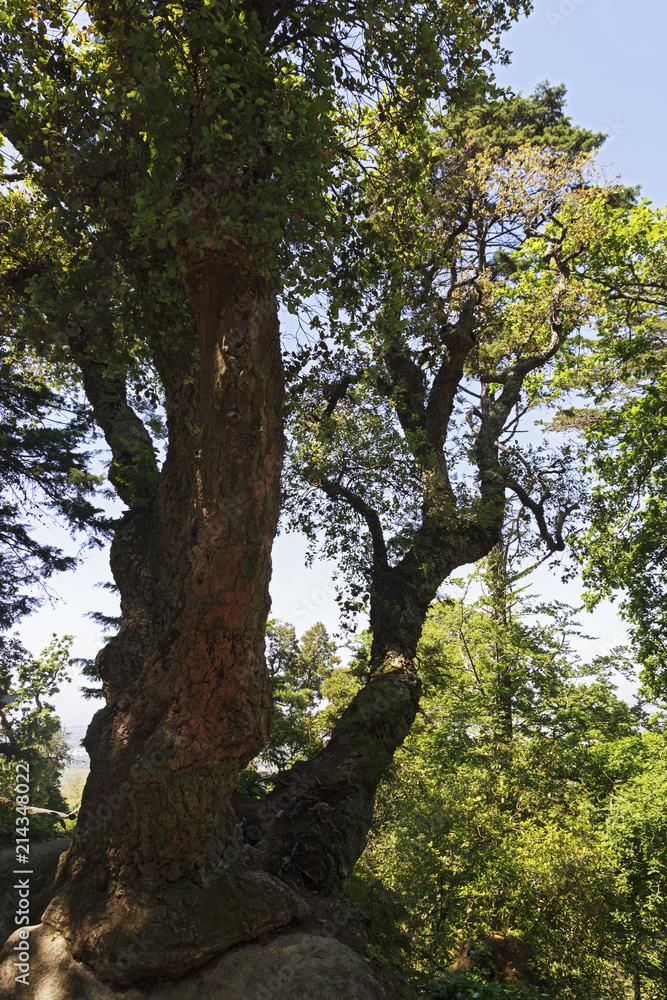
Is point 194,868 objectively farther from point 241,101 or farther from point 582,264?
point 582,264

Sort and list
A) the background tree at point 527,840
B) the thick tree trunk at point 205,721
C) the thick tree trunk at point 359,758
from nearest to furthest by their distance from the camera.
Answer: the thick tree trunk at point 205,721
the thick tree trunk at point 359,758
the background tree at point 527,840

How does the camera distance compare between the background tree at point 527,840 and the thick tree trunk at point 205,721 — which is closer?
the thick tree trunk at point 205,721

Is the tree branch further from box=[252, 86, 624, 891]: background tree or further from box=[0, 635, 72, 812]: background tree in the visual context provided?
box=[0, 635, 72, 812]: background tree

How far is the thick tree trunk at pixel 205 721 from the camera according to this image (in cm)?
414

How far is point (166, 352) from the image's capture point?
6.00 metres

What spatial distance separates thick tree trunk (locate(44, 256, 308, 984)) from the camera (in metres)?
4.14

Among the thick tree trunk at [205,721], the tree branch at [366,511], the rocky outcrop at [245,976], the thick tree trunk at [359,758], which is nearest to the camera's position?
the rocky outcrop at [245,976]

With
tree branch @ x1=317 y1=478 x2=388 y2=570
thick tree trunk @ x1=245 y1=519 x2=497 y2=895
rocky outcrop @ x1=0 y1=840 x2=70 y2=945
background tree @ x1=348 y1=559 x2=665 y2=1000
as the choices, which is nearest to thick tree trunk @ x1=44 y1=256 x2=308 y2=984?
rocky outcrop @ x1=0 y1=840 x2=70 y2=945

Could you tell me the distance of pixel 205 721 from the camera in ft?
13.9

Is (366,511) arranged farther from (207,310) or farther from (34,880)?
(34,880)

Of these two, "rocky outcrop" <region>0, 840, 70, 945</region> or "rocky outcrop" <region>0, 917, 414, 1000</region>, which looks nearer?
"rocky outcrop" <region>0, 917, 414, 1000</region>

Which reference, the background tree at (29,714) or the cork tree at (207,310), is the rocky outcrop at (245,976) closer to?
the cork tree at (207,310)

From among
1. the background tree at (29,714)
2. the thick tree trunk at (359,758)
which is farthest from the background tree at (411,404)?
the background tree at (29,714)

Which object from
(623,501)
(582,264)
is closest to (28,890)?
(623,501)
